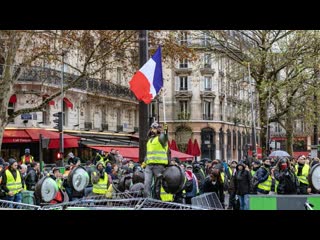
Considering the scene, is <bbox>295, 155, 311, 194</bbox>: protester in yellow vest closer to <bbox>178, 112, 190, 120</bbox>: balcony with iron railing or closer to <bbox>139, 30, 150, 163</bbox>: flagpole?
<bbox>139, 30, 150, 163</bbox>: flagpole

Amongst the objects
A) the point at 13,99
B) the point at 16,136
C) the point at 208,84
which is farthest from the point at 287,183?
the point at 208,84

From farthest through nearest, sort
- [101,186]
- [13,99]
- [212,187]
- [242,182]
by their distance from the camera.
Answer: [13,99]
[212,187]
[242,182]
[101,186]

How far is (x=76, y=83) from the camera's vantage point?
3077cm

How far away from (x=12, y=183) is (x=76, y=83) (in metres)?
16.9

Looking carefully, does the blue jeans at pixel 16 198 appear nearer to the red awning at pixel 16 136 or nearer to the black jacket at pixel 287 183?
the black jacket at pixel 287 183

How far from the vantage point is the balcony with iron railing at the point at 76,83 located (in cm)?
3591

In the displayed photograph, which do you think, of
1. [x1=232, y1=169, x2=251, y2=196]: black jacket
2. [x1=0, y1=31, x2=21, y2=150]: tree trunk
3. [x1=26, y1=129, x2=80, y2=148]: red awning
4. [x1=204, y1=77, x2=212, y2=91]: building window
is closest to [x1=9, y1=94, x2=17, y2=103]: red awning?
[x1=26, y1=129, x2=80, y2=148]: red awning

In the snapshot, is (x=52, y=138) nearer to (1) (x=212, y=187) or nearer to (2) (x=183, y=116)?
(1) (x=212, y=187)

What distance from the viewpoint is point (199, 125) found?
213 feet
